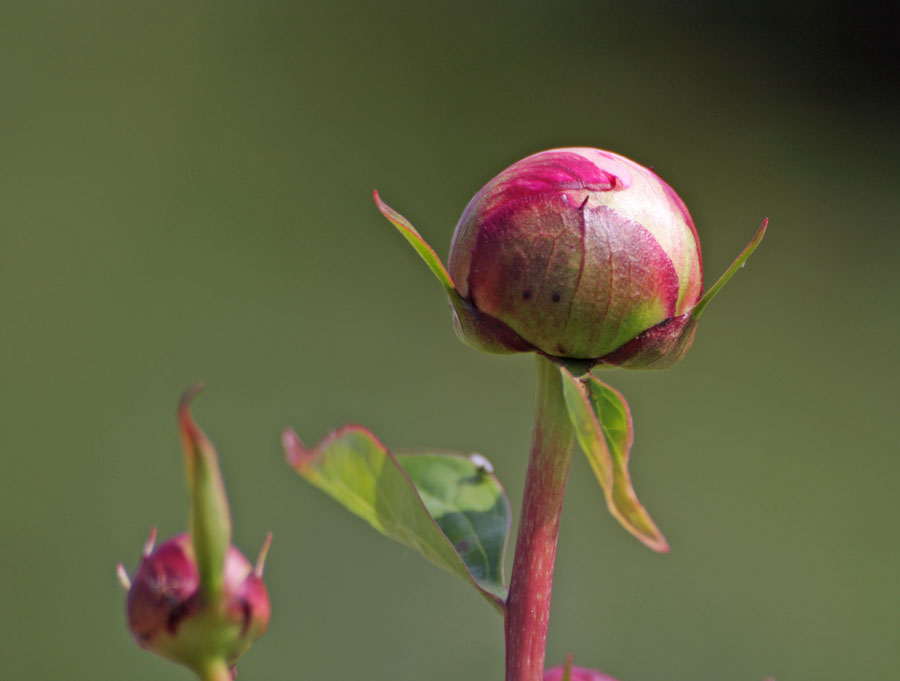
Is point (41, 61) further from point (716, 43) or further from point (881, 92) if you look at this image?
point (881, 92)

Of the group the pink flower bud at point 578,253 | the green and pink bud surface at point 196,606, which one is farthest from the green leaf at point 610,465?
the green and pink bud surface at point 196,606

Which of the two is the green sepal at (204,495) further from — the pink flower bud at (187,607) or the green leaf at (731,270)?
the green leaf at (731,270)

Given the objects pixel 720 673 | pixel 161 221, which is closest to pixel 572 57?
pixel 161 221

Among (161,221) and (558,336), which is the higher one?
(558,336)

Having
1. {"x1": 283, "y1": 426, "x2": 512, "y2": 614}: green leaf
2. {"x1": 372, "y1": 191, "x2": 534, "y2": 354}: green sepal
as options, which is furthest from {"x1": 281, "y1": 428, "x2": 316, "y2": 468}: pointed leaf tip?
{"x1": 372, "y1": 191, "x2": 534, "y2": 354}: green sepal

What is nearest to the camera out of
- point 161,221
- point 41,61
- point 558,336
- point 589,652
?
point 558,336

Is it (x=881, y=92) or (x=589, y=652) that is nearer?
(x=589, y=652)

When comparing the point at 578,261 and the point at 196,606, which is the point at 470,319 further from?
the point at 196,606
